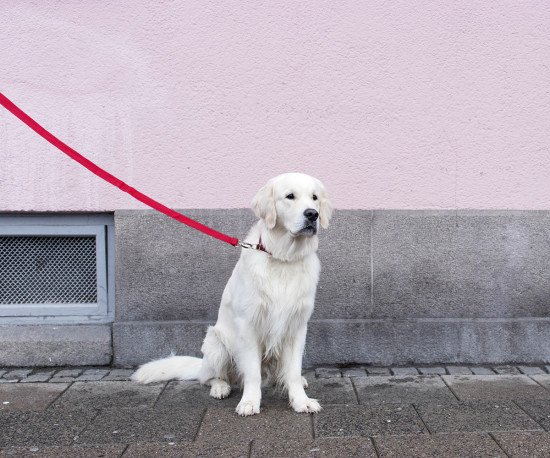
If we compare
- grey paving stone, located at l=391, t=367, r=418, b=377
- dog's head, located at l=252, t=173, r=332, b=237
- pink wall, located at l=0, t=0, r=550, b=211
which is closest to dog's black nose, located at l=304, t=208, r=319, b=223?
dog's head, located at l=252, t=173, r=332, b=237

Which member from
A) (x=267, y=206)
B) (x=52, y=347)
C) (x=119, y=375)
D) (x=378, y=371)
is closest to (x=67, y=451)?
(x=119, y=375)

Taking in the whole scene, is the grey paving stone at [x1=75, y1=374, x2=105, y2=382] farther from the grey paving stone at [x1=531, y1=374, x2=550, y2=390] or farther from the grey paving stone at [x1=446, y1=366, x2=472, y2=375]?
the grey paving stone at [x1=531, y1=374, x2=550, y2=390]

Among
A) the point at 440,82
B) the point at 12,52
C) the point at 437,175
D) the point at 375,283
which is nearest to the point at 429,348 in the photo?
the point at 375,283

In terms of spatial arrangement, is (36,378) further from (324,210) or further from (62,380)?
(324,210)

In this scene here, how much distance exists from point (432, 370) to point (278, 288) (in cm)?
176

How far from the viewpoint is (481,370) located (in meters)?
4.41

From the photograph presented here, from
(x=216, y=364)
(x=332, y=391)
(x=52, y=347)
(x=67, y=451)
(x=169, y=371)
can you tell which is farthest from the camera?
(x=52, y=347)

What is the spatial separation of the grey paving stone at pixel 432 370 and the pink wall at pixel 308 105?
1324 millimetres

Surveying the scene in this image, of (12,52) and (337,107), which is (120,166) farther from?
(337,107)

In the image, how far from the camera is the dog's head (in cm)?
324

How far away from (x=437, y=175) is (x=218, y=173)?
1812 mm

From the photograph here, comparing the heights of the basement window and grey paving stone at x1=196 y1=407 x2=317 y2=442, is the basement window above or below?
above

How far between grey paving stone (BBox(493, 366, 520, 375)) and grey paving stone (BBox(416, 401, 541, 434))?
2.67 ft

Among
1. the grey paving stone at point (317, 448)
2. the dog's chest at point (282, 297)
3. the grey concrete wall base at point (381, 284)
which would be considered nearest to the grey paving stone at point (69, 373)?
the grey concrete wall base at point (381, 284)
